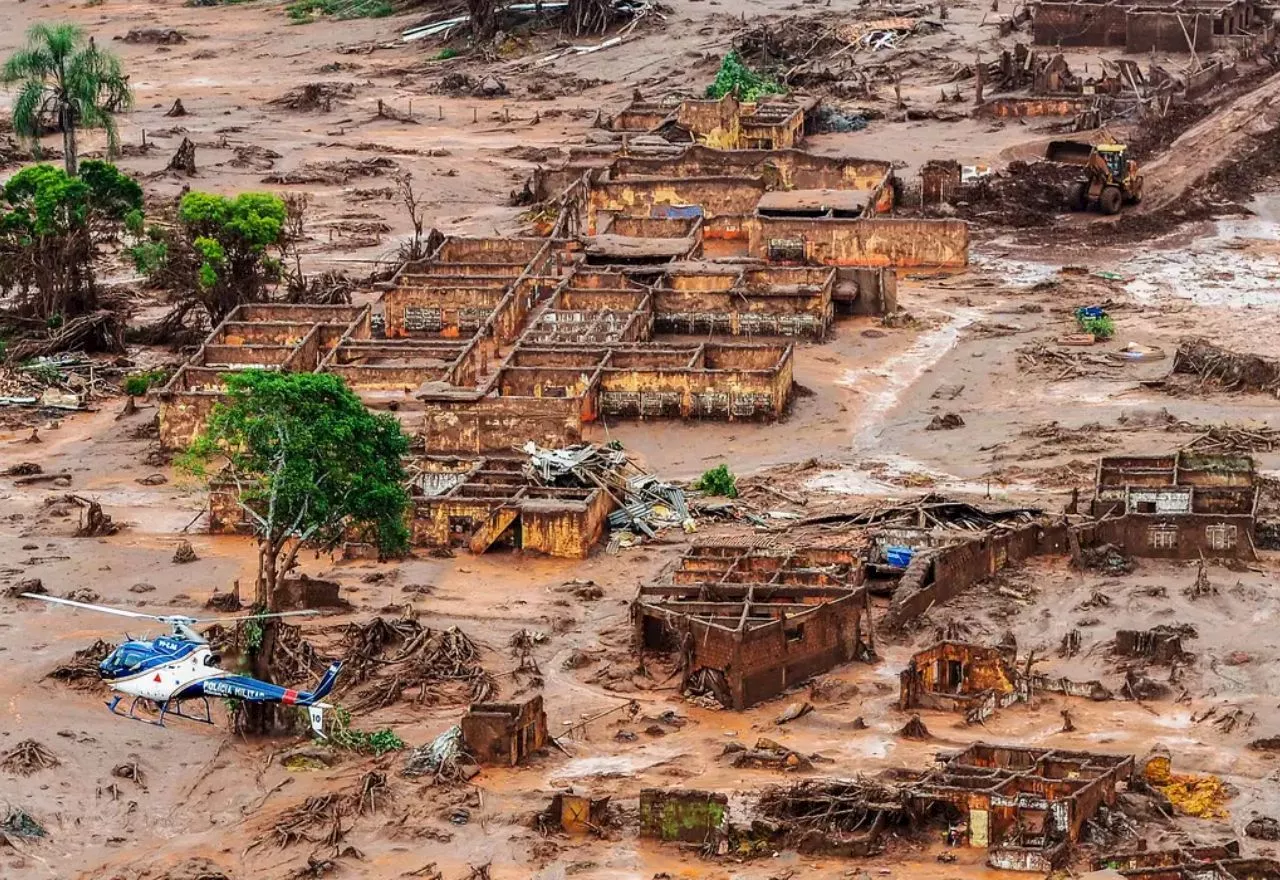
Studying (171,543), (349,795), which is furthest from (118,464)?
(349,795)

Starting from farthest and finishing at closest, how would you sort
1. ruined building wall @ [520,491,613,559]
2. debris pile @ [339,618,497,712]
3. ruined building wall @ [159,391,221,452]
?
1. ruined building wall @ [159,391,221,452]
2. ruined building wall @ [520,491,613,559]
3. debris pile @ [339,618,497,712]

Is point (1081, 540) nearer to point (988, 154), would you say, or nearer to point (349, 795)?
point (349, 795)

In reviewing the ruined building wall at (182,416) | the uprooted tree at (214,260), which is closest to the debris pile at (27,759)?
the ruined building wall at (182,416)

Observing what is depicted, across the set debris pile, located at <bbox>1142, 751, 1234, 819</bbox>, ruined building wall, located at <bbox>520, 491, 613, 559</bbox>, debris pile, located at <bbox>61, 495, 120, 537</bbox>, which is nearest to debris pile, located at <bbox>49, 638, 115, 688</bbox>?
debris pile, located at <bbox>61, 495, 120, 537</bbox>

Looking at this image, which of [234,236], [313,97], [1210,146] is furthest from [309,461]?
[313,97]

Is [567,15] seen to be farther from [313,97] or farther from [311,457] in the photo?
[311,457]

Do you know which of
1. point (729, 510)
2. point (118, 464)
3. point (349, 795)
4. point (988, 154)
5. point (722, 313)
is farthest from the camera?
point (988, 154)

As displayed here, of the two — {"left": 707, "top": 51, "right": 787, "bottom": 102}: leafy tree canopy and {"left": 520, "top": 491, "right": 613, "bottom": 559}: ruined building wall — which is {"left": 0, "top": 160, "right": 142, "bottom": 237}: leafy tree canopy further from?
{"left": 707, "top": 51, "right": 787, "bottom": 102}: leafy tree canopy
